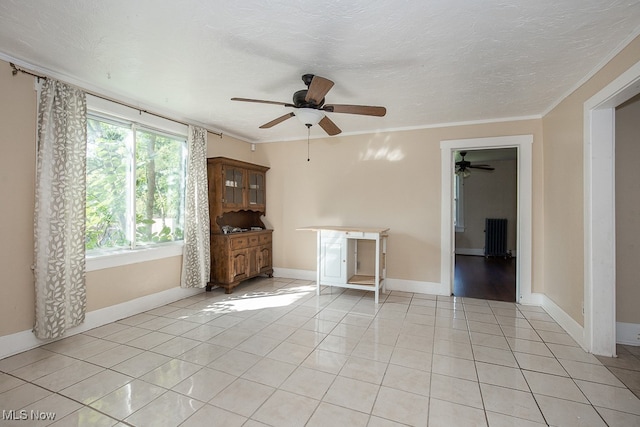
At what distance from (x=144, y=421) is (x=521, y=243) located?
14.1ft

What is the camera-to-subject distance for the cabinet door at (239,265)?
170 inches

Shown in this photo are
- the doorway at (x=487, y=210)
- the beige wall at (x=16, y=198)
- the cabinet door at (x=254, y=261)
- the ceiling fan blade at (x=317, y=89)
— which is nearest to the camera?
the ceiling fan blade at (x=317, y=89)

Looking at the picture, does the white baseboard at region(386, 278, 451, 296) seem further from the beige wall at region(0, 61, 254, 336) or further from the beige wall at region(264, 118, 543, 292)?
the beige wall at region(0, 61, 254, 336)

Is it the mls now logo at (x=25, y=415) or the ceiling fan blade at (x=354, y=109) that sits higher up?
the ceiling fan blade at (x=354, y=109)

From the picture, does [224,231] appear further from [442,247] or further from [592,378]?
[592,378]

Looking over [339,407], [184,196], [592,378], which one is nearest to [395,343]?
[339,407]

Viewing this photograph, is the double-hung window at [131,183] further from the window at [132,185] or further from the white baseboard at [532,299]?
the white baseboard at [532,299]

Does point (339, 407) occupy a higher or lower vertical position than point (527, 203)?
lower

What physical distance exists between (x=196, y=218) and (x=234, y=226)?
3.29ft

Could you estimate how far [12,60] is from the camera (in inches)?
95.7

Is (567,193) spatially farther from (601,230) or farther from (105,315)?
(105,315)

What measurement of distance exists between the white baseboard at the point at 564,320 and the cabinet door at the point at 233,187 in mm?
4274

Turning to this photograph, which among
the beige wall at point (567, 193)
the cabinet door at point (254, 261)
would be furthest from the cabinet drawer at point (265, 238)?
the beige wall at point (567, 193)

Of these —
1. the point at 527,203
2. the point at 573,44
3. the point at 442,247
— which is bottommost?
the point at 442,247
